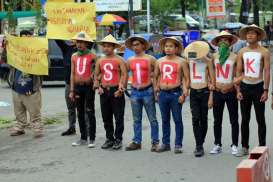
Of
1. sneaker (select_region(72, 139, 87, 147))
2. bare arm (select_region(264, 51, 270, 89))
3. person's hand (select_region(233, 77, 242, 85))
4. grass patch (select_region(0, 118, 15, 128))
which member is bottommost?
grass patch (select_region(0, 118, 15, 128))

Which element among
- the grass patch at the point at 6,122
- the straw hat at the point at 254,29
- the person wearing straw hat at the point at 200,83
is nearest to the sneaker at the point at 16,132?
the grass patch at the point at 6,122

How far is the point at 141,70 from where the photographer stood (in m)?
8.93

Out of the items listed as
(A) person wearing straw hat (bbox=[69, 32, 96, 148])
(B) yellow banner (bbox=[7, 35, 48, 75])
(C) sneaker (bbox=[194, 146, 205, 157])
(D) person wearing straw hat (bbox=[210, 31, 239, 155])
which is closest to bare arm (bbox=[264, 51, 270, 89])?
(D) person wearing straw hat (bbox=[210, 31, 239, 155])

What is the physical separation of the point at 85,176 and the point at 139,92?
1.93 meters

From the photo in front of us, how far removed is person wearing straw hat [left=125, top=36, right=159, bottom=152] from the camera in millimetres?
8953

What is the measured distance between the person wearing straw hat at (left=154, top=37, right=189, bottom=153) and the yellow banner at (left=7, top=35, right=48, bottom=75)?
2.41 meters

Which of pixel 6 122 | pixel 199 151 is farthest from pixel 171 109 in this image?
pixel 6 122

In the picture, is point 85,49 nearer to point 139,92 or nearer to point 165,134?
point 139,92

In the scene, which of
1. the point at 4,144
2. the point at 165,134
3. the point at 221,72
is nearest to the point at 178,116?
the point at 165,134

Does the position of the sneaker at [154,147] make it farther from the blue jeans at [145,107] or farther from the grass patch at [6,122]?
the grass patch at [6,122]

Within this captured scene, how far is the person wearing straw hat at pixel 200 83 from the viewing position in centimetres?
852

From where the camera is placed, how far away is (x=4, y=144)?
1012 cm

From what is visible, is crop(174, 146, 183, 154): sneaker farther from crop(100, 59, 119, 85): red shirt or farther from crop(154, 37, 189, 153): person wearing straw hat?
crop(100, 59, 119, 85): red shirt

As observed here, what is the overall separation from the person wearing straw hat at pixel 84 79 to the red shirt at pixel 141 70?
30.4 inches
